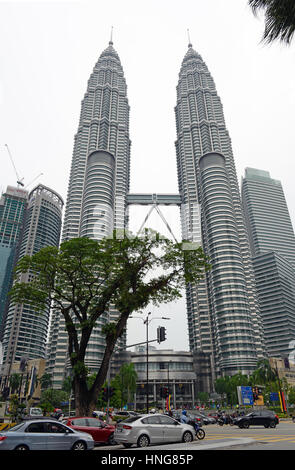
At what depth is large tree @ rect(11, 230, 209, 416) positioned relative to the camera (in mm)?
25562

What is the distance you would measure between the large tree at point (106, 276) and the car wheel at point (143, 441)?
11525 millimetres

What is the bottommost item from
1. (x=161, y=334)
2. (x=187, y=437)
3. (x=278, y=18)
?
(x=187, y=437)

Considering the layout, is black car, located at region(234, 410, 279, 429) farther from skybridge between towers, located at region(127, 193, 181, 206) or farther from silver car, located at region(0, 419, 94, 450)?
skybridge between towers, located at region(127, 193, 181, 206)

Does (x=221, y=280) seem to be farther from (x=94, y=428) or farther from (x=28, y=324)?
(x=94, y=428)

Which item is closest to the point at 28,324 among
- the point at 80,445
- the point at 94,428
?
the point at 94,428

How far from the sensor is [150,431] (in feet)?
45.6

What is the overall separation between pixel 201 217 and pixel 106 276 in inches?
5290

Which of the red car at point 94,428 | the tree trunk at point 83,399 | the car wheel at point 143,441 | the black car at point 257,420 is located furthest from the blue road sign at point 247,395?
the car wheel at point 143,441

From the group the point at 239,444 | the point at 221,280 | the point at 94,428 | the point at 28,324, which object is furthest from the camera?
the point at 28,324

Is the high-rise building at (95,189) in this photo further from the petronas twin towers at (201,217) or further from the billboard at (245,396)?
the billboard at (245,396)

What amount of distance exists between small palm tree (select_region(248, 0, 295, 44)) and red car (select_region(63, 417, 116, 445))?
17.7m

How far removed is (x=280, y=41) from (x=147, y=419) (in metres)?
15.0

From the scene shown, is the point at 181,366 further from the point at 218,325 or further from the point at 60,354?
the point at 60,354

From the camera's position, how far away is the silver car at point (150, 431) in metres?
13.5
